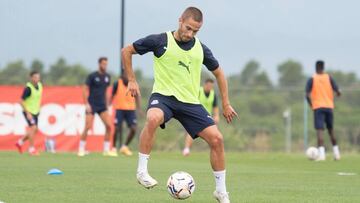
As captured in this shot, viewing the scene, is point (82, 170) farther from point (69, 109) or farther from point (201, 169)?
point (69, 109)

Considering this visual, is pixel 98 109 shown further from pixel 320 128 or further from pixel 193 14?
pixel 193 14

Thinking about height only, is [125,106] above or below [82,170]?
above

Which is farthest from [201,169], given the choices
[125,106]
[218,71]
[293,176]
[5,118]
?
[5,118]

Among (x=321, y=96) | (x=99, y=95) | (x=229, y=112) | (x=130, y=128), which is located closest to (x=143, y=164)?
(x=229, y=112)

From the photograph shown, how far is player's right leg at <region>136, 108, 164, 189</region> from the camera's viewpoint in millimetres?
9883

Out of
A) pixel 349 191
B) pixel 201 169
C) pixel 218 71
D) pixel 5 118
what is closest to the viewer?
pixel 218 71

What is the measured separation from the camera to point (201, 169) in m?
16.6

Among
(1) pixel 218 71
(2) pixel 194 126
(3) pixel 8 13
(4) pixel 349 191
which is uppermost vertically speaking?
(3) pixel 8 13

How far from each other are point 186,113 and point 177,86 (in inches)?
12.8

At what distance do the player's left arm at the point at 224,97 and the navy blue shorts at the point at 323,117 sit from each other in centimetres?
1182

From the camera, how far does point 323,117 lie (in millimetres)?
22000

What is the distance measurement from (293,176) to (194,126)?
5188mm

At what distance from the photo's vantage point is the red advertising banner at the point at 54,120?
27812 millimetres

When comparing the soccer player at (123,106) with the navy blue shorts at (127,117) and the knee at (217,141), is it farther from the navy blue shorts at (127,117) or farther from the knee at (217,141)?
the knee at (217,141)
